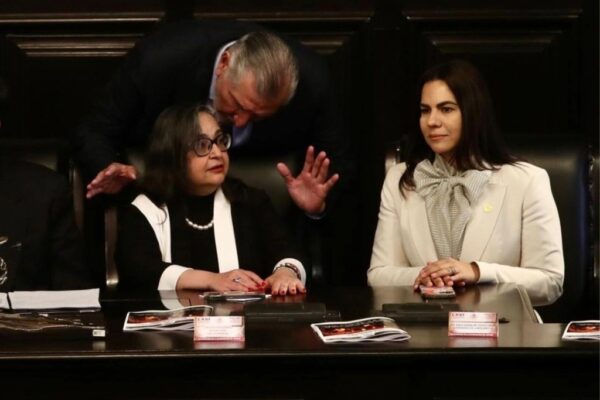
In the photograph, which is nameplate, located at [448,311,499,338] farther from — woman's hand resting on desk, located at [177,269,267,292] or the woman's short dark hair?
the woman's short dark hair

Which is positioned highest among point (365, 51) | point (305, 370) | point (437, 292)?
point (365, 51)

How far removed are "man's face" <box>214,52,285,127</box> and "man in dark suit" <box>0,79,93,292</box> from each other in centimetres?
54

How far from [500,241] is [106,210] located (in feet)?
3.74

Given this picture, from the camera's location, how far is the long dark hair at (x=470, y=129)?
3908 mm

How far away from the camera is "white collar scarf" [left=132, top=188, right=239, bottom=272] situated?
3756mm

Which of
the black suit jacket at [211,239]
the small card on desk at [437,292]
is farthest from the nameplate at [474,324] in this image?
the black suit jacket at [211,239]

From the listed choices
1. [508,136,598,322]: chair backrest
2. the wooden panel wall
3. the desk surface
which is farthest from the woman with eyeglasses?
the wooden panel wall

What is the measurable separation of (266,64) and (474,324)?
1498mm

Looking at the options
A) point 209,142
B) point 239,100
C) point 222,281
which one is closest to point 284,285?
point 222,281

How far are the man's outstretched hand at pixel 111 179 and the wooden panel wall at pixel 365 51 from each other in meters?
0.98

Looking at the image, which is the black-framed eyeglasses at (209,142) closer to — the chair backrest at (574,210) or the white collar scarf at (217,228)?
the white collar scarf at (217,228)

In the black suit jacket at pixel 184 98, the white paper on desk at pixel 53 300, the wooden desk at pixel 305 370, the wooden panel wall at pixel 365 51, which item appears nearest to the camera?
the wooden desk at pixel 305 370

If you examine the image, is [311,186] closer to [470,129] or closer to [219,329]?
[470,129]

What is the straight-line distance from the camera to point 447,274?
3.42 m
